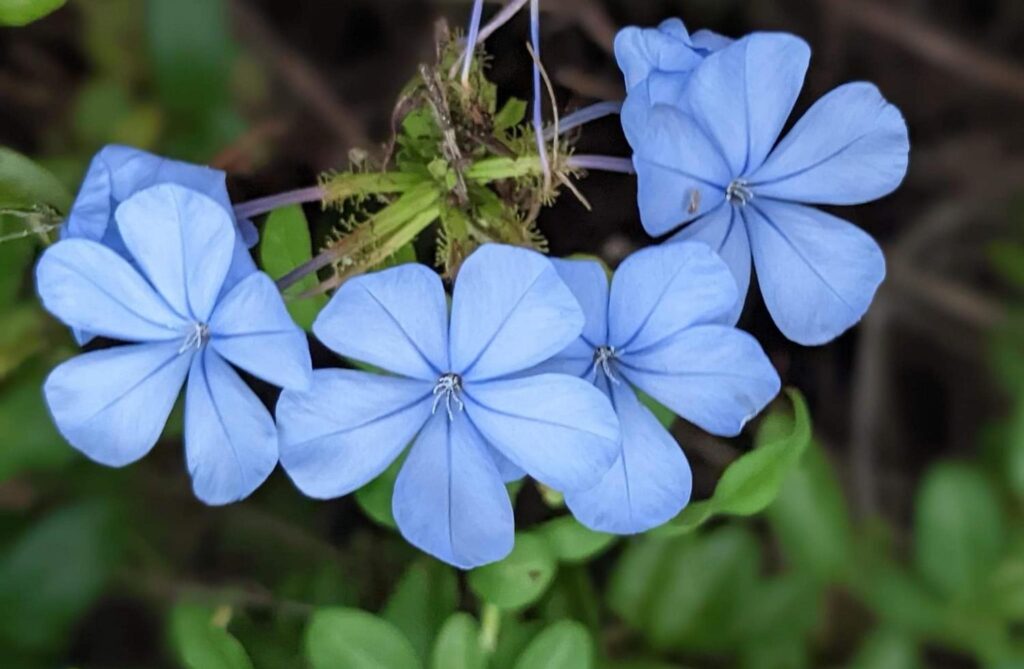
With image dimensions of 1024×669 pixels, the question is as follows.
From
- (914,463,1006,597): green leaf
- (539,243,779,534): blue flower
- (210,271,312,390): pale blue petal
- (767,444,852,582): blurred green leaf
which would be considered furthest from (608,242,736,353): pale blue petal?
(914,463,1006,597): green leaf

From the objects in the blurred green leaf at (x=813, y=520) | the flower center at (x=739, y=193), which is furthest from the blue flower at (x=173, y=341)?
the blurred green leaf at (x=813, y=520)

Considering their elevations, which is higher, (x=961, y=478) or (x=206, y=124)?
(x=206, y=124)

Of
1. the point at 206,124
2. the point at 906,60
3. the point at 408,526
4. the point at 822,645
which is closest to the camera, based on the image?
the point at 408,526

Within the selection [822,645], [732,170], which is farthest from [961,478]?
[732,170]

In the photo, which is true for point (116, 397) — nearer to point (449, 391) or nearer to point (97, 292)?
point (97, 292)

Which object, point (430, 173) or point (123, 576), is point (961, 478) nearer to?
point (430, 173)

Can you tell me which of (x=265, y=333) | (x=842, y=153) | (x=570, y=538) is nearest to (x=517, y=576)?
(x=570, y=538)

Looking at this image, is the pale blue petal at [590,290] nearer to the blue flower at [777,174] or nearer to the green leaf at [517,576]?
the blue flower at [777,174]
